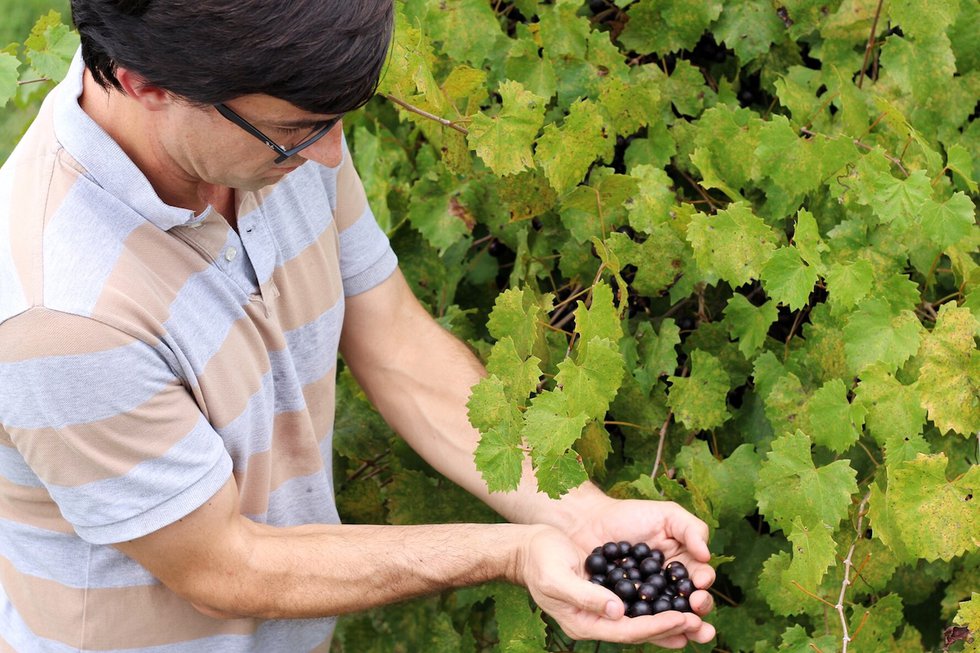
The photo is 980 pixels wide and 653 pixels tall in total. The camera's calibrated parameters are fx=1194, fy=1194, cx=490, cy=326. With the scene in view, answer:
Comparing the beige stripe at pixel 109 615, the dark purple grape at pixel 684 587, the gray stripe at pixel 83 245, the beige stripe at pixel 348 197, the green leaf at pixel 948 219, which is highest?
the gray stripe at pixel 83 245

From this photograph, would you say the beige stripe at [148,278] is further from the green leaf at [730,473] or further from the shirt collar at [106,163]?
the green leaf at [730,473]

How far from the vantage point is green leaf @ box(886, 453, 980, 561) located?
5.09 feet

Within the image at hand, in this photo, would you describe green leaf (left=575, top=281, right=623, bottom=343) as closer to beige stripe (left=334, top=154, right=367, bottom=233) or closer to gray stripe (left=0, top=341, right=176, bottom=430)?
beige stripe (left=334, top=154, right=367, bottom=233)

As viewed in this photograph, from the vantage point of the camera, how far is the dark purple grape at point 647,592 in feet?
5.52

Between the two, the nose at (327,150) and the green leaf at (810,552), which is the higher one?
the nose at (327,150)

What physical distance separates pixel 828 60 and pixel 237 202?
41.4 inches

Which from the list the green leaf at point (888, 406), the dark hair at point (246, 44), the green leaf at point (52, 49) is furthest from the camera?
Answer: the green leaf at point (52, 49)

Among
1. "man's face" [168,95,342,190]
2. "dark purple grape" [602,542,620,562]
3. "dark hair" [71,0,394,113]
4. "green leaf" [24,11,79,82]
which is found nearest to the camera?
"dark hair" [71,0,394,113]

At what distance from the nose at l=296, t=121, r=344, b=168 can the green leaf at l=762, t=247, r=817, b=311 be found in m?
0.64

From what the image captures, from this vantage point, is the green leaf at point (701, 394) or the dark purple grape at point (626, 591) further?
the green leaf at point (701, 394)

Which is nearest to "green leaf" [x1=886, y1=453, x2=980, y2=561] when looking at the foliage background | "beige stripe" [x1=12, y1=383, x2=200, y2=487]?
the foliage background

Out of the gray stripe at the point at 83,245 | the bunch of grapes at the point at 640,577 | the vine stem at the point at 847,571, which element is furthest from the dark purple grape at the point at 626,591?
the gray stripe at the point at 83,245

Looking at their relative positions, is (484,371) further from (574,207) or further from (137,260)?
(137,260)

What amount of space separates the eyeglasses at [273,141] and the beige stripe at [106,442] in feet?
1.08
